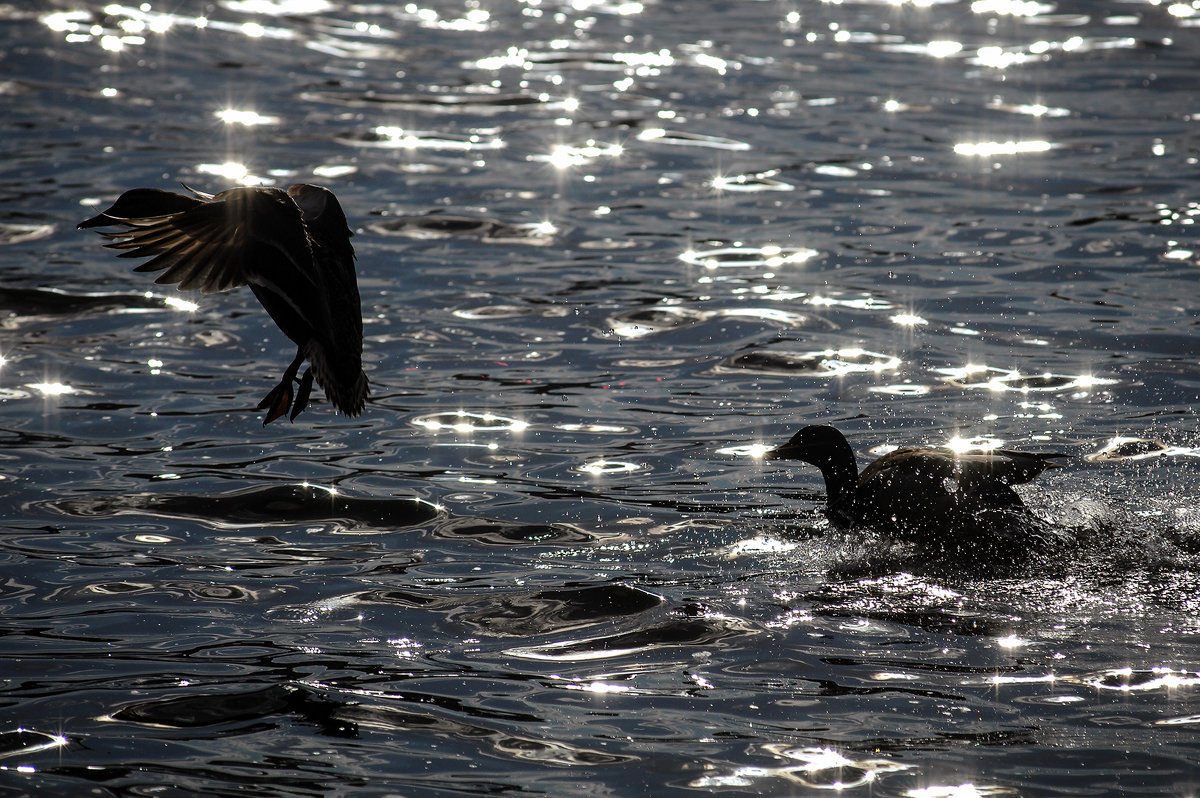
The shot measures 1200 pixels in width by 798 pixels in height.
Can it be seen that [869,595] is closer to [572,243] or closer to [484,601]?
[484,601]

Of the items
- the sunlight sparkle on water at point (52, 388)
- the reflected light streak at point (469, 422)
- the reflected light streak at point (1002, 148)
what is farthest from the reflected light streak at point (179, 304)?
the reflected light streak at point (1002, 148)

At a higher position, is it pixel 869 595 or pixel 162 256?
pixel 162 256

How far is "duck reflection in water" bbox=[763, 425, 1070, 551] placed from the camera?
Answer: 7.77 metres

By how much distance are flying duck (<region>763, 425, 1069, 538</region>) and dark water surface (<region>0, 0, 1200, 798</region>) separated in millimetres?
174

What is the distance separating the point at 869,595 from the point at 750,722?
4.88 feet

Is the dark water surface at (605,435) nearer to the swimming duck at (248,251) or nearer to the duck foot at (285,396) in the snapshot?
the duck foot at (285,396)

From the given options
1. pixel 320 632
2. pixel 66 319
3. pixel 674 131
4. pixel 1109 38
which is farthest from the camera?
pixel 1109 38

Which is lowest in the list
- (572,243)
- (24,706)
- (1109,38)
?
(24,706)

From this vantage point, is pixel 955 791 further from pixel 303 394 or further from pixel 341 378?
pixel 303 394

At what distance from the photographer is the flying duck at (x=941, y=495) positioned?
308 inches

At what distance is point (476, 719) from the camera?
5879 mm

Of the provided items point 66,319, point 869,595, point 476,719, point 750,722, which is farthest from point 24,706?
point 66,319

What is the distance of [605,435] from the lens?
32.3 feet

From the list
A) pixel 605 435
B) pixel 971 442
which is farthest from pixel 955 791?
pixel 605 435
